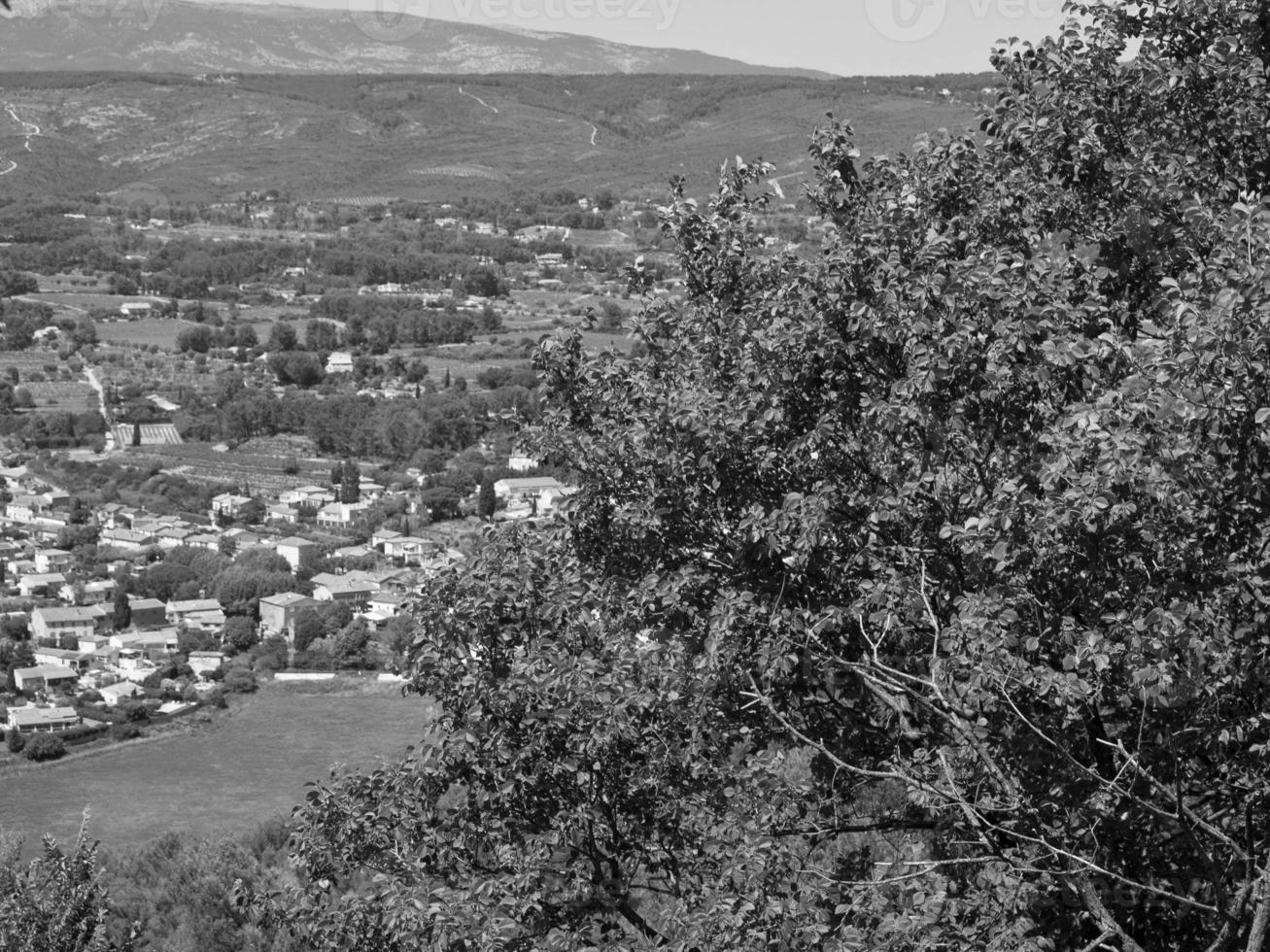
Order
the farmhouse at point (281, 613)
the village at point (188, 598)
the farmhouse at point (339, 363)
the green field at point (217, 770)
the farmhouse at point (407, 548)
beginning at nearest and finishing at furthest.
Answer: the green field at point (217, 770) < the village at point (188, 598) < the farmhouse at point (281, 613) < the farmhouse at point (407, 548) < the farmhouse at point (339, 363)

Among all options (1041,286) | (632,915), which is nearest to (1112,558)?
(1041,286)

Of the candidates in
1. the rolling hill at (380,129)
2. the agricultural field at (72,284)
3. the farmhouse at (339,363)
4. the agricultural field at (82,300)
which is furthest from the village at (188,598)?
the rolling hill at (380,129)

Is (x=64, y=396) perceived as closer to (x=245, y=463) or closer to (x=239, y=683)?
(x=245, y=463)

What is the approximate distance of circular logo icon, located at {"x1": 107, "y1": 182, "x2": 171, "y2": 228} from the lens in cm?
6662

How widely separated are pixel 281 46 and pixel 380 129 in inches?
1623

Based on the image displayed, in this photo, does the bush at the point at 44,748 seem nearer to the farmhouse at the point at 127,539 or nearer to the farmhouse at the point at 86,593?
the farmhouse at the point at 86,593

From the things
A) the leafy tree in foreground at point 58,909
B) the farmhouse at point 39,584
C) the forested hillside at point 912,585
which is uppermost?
the forested hillside at point 912,585

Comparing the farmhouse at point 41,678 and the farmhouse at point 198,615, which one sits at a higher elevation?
the farmhouse at point 41,678

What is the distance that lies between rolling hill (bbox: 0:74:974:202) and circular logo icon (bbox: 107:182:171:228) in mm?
486

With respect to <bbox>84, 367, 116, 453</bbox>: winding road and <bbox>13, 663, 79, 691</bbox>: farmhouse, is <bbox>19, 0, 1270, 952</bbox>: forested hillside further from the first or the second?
<bbox>84, 367, 116, 453</bbox>: winding road

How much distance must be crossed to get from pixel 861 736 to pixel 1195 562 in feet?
3.38

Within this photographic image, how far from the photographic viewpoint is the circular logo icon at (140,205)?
6662 centimetres

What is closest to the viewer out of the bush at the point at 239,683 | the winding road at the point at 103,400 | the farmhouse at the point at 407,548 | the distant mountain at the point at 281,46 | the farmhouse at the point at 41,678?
the farmhouse at the point at 41,678

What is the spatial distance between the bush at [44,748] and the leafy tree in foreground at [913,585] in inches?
511
